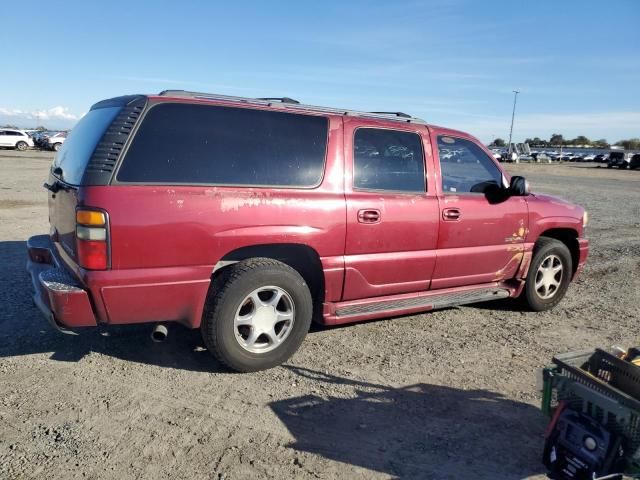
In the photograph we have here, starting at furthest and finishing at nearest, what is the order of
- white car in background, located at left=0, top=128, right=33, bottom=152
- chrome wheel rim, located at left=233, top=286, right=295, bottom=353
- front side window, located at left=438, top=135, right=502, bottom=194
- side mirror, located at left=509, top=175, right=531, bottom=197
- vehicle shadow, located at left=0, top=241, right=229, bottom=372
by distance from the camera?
white car in background, located at left=0, top=128, right=33, bottom=152
side mirror, located at left=509, top=175, right=531, bottom=197
front side window, located at left=438, top=135, right=502, bottom=194
vehicle shadow, located at left=0, top=241, right=229, bottom=372
chrome wheel rim, located at left=233, top=286, right=295, bottom=353

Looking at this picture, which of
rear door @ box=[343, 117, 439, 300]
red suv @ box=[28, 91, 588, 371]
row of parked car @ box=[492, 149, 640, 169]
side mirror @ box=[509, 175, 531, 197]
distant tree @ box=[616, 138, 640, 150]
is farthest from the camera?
distant tree @ box=[616, 138, 640, 150]

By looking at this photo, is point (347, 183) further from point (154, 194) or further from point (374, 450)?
point (374, 450)

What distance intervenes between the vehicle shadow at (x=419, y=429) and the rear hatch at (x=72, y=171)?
1847mm

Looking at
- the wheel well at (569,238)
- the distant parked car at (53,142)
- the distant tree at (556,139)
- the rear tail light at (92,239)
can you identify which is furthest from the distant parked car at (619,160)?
the distant tree at (556,139)

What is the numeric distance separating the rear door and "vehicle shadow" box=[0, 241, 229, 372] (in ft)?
4.38

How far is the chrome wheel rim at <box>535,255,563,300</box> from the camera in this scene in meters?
5.44

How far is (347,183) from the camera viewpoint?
409cm

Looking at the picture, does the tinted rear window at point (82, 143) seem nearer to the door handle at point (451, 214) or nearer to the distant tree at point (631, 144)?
the door handle at point (451, 214)

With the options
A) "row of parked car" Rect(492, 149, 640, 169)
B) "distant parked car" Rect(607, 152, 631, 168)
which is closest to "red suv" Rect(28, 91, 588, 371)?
"row of parked car" Rect(492, 149, 640, 169)

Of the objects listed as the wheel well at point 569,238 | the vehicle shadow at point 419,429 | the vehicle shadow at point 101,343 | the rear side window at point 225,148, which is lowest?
the vehicle shadow at point 101,343

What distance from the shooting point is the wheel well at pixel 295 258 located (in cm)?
375

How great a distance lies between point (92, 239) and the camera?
322cm

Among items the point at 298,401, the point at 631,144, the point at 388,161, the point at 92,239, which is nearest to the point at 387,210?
the point at 388,161

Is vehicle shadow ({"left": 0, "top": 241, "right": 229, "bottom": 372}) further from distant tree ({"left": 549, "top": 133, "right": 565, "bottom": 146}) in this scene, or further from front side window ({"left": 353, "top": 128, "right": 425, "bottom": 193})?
distant tree ({"left": 549, "top": 133, "right": 565, "bottom": 146})
